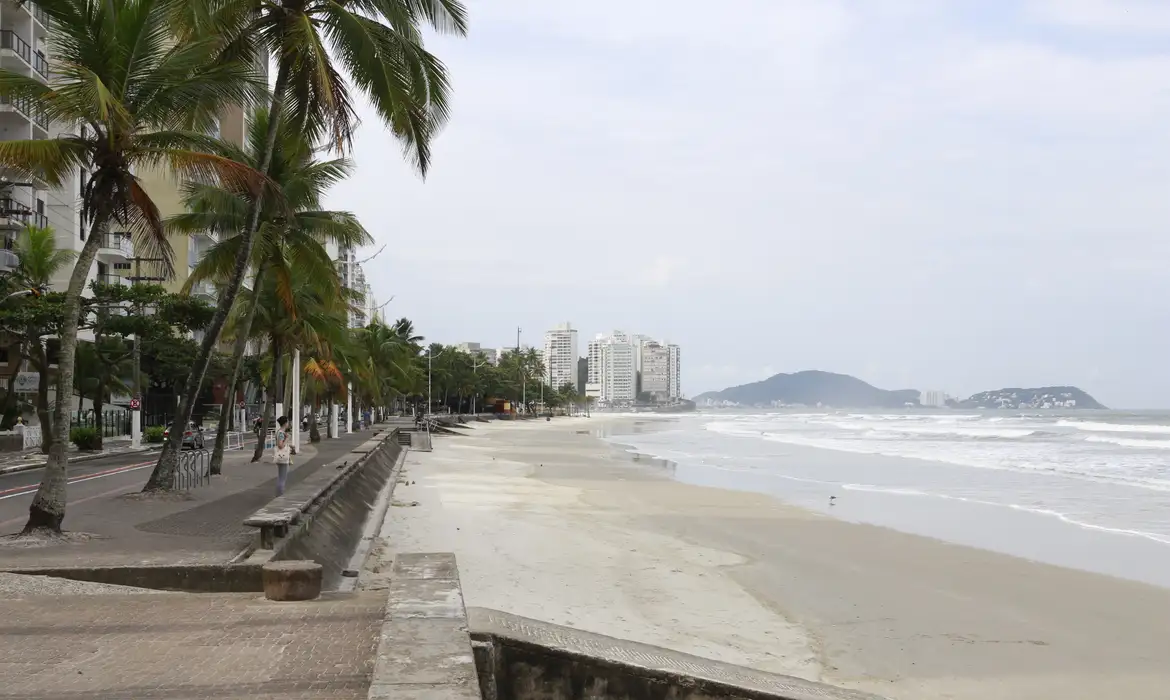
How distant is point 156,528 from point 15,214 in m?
29.9

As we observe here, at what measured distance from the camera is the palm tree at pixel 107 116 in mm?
10445

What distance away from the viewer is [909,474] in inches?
1198

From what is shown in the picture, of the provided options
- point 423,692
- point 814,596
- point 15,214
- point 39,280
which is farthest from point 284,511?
point 15,214

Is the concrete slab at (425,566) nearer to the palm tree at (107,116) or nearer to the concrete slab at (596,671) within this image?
the concrete slab at (596,671)

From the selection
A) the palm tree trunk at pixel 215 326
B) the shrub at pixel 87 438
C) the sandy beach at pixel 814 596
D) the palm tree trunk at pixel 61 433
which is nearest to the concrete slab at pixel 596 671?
the sandy beach at pixel 814 596

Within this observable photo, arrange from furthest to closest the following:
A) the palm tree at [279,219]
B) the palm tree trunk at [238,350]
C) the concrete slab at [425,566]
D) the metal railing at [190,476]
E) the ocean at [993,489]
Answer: the palm tree trunk at [238,350], the palm tree at [279,219], the metal railing at [190,476], the ocean at [993,489], the concrete slab at [425,566]

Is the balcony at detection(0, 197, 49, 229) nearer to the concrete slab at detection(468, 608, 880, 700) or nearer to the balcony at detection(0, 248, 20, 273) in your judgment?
the balcony at detection(0, 248, 20, 273)

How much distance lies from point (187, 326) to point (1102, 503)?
86.4 ft

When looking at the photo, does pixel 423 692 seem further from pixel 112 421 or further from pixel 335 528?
pixel 112 421

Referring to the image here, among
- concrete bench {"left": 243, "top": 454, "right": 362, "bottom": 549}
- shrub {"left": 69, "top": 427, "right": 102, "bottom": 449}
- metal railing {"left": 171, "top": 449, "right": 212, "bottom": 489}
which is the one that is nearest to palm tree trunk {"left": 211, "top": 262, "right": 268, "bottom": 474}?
metal railing {"left": 171, "top": 449, "right": 212, "bottom": 489}

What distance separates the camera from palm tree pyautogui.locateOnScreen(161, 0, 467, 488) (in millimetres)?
13688

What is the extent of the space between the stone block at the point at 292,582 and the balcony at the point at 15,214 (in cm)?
3341

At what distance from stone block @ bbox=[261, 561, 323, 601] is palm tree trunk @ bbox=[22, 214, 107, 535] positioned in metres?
4.83

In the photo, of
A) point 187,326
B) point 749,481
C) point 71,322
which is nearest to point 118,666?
point 71,322
